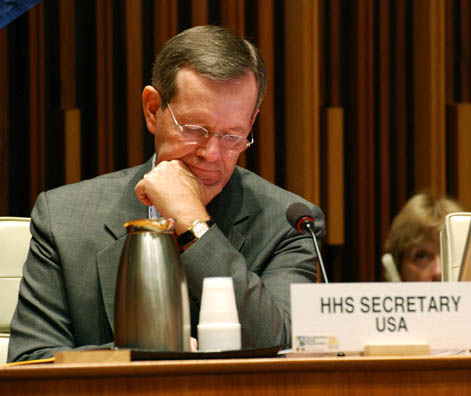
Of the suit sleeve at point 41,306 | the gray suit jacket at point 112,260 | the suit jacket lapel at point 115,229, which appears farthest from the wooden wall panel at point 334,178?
the suit sleeve at point 41,306

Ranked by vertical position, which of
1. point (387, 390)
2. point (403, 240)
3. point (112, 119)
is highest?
point (112, 119)

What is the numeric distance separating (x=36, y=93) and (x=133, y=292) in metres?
2.21

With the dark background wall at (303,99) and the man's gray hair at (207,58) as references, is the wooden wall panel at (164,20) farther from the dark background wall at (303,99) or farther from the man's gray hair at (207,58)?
the man's gray hair at (207,58)

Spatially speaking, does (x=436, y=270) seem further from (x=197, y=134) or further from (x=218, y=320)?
(x=218, y=320)

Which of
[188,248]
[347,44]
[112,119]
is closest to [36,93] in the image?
[112,119]

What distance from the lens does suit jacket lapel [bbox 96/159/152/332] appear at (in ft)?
5.16

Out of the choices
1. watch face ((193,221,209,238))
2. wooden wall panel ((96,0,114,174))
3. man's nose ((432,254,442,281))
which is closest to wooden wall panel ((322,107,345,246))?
man's nose ((432,254,442,281))

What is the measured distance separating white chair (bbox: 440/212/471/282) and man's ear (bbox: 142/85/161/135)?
0.79 m

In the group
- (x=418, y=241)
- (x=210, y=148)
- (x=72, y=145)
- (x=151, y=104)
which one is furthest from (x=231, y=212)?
(x=72, y=145)

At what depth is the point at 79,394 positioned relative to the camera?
0.85 metres

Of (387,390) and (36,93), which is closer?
(387,390)

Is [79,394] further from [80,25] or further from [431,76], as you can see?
[431,76]

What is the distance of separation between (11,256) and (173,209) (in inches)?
25.8

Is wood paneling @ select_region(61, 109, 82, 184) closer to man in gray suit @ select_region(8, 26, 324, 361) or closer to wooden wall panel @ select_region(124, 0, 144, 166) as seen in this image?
wooden wall panel @ select_region(124, 0, 144, 166)
